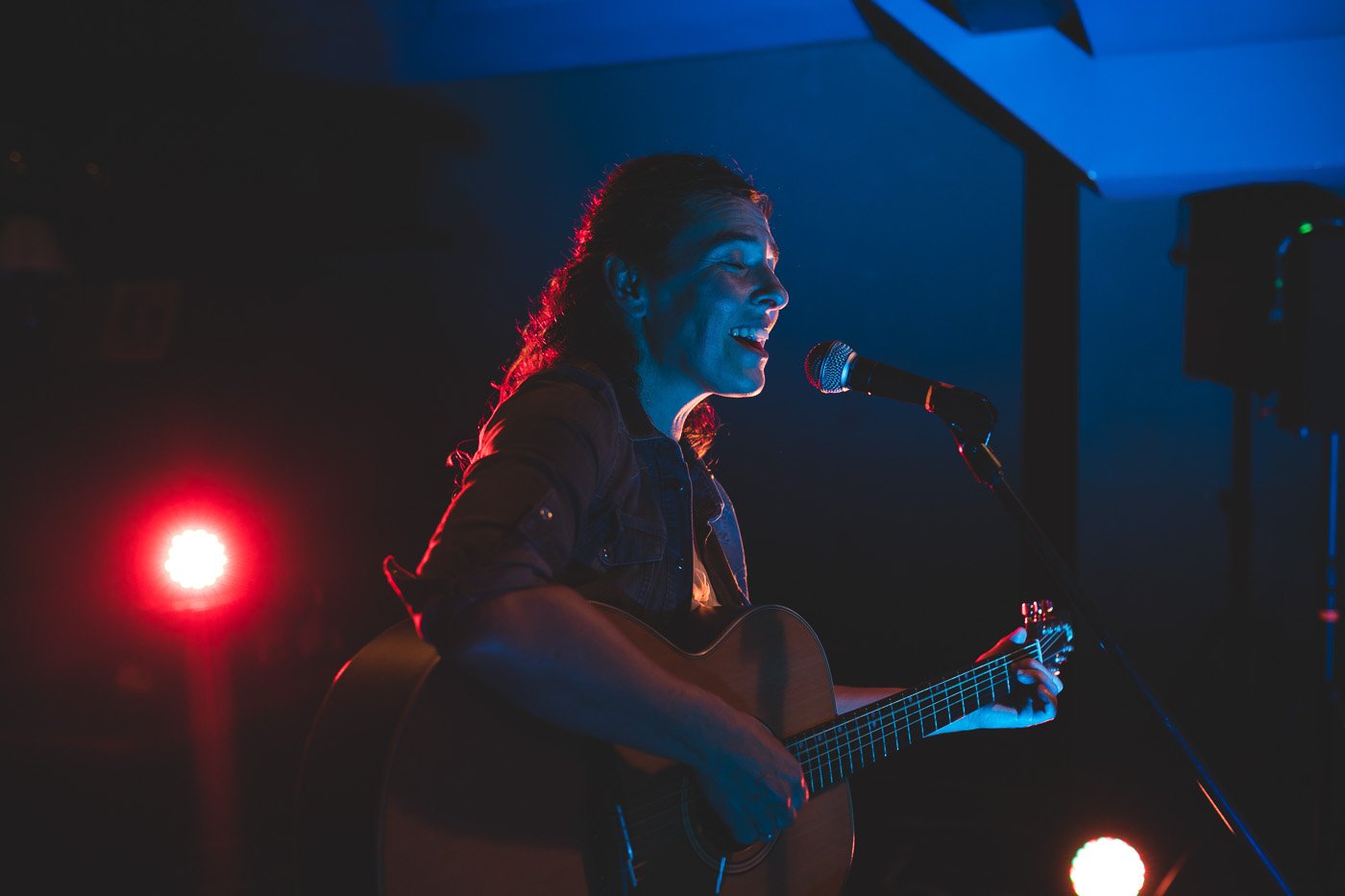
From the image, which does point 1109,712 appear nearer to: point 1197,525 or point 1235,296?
point 1197,525

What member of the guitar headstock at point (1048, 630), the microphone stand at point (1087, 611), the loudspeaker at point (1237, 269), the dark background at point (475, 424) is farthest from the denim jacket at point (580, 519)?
the loudspeaker at point (1237, 269)

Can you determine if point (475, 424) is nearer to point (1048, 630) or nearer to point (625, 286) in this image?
point (625, 286)

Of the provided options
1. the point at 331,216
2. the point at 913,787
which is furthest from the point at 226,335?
the point at 913,787

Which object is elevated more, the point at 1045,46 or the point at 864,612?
the point at 1045,46

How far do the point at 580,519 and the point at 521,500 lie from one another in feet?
0.59

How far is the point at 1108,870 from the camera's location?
293 centimetres

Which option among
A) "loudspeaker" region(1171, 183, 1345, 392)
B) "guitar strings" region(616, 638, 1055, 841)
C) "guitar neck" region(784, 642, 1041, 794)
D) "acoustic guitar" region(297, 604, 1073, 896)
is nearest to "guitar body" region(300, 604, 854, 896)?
"acoustic guitar" region(297, 604, 1073, 896)

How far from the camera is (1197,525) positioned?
4027 mm

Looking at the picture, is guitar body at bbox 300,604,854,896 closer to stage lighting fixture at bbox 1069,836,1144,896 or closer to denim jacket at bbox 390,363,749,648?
denim jacket at bbox 390,363,749,648

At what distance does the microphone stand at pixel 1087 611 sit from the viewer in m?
1.59

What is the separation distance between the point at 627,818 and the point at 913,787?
282 cm

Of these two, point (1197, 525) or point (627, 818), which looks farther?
point (1197, 525)

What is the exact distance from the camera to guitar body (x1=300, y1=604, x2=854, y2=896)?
4.29ft

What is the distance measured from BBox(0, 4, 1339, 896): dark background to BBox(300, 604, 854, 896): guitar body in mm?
2058
